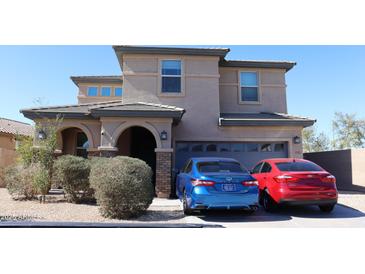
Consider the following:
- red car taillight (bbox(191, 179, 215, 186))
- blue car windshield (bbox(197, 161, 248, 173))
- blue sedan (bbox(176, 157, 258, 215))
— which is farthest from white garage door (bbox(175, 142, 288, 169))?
red car taillight (bbox(191, 179, 215, 186))

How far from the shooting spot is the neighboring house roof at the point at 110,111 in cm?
1088

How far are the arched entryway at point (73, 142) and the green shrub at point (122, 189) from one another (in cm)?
724

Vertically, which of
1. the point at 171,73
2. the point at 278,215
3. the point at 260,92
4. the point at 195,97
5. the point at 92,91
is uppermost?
the point at 92,91

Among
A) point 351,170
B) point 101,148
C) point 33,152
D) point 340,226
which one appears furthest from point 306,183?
point 33,152

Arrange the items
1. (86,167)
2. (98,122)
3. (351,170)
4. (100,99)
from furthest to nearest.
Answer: (100,99), (351,170), (98,122), (86,167)

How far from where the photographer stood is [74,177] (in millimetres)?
9055

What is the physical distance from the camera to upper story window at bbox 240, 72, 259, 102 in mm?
14625

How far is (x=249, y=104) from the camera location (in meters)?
14.6

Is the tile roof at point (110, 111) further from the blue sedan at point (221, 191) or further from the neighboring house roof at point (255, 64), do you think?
the neighboring house roof at point (255, 64)

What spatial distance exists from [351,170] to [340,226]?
30.8ft

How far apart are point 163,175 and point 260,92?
7.63 m

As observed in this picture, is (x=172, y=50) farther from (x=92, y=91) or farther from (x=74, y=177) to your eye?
(x=92, y=91)

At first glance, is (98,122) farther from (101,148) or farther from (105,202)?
(105,202)

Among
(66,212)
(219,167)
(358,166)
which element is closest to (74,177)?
(66,212)
